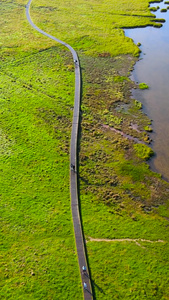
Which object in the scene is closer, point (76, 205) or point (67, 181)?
point (76, 205)

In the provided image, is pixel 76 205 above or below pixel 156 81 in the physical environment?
below

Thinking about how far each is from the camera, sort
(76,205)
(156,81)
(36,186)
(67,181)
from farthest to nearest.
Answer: (156,81), (67,181), (36,186), (76,205)

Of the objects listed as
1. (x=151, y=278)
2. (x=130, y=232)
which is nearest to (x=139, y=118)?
(x=130, y=232)

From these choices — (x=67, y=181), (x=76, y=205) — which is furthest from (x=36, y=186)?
(x=76, y=205)

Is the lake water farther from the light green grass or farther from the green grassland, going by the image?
the light green grass

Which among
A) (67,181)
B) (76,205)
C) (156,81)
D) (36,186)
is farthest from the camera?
(156,81)

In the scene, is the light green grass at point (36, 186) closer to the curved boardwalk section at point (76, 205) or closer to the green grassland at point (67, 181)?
the green grassland at point (67, 181)

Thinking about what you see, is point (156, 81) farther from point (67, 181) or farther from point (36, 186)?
point (36, 186)
